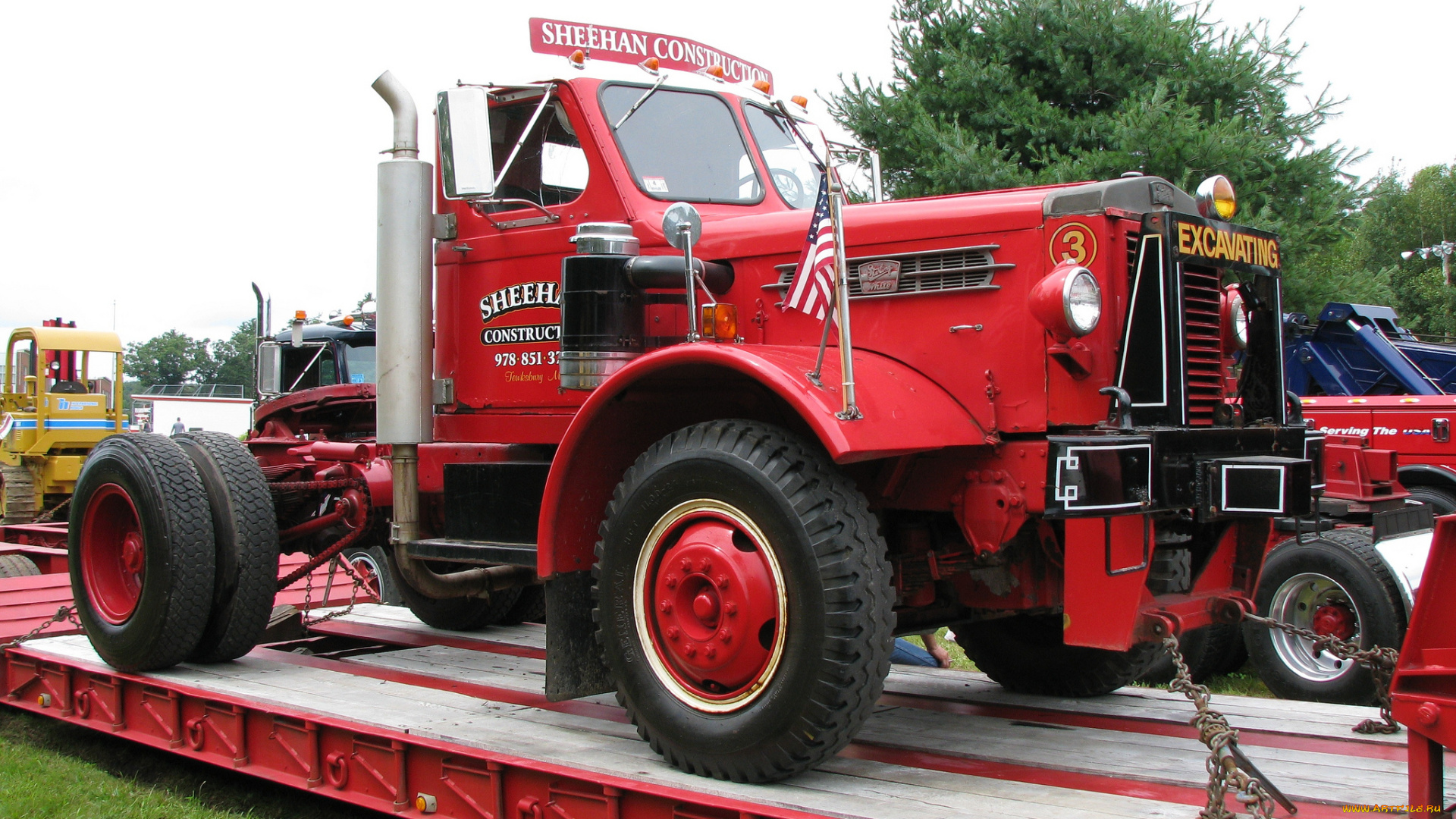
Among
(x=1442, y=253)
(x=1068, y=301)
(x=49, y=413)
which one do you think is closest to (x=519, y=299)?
(x=1068, y=301)

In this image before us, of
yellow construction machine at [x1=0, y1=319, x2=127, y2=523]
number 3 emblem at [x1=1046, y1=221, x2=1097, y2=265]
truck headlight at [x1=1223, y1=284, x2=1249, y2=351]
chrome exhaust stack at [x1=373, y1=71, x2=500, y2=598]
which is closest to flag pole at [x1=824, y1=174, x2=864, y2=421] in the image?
number 3 emblem at [x1=1046, y1=221, x2=1097, y2=265]

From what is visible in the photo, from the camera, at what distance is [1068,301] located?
3482 mm

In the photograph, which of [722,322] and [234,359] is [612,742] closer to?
[722,322]

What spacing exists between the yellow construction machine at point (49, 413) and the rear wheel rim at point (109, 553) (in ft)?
35.6

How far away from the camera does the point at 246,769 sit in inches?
185

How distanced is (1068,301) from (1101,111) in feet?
38.5

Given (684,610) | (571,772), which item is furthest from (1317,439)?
(571,772)

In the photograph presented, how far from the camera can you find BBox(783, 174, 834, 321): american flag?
12.1 feet

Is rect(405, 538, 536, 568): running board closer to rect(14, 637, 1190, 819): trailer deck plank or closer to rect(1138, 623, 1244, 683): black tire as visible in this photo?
rect(14, 637, 1190, 819): trailer deck plank

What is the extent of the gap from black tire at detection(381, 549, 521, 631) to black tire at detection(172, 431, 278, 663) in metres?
1.16

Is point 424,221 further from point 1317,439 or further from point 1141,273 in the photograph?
point 1317,439

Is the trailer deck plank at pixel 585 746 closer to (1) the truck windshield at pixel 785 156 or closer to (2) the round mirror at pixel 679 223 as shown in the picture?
(2) the round mirror at pixel 679 223

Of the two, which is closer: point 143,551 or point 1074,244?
point 1074,244

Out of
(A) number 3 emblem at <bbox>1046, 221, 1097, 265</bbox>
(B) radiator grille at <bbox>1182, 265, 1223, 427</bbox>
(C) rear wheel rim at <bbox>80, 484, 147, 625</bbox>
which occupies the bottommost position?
(C) rear wheel rim at <bbox>80, 484, 147, 625</bbox>
